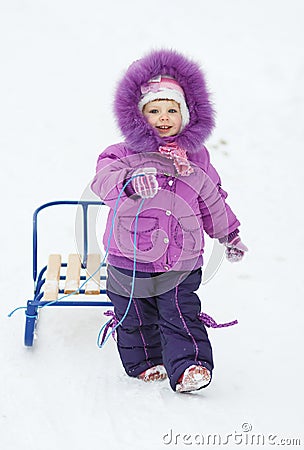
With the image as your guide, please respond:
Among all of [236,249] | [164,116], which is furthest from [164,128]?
[236,249]

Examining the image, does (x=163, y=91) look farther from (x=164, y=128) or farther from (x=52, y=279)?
(x=52, y=279)

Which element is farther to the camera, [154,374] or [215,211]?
[215,211]

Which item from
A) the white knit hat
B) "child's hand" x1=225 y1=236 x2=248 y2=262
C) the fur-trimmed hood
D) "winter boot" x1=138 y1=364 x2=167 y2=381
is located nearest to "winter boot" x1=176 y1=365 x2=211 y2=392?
"winter boot" x1=138 y1=364 x2=167 y2=381

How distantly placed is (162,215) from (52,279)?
2.09ft

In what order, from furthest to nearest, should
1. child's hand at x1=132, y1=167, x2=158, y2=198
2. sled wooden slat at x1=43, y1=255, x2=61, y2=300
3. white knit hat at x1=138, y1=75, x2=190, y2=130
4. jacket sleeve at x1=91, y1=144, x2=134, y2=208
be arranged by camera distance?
sled wooden slat at x1=43, y1=255, x2=61, y2=300
white knit hat at x1=138, y1=75, x2=190, y2=130
jacket sleeve at x1=91, y1=144, x2=134, y2=208
child's hand at x1=132, y1=167, x2=158, y2=198

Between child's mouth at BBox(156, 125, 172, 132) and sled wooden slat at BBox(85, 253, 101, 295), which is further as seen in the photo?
sled wooden slat at BBox(85, 253, 101, 295)

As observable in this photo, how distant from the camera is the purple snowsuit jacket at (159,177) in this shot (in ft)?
7.82

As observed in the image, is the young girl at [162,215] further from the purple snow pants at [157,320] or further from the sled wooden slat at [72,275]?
the sled wooden slat at [72,275]

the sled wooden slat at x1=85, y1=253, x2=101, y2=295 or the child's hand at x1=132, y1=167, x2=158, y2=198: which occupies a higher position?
the child's hand at x1=132, y1=167, x2=158, y2=198

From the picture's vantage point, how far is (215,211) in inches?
102

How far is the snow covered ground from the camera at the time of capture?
7.41 ft

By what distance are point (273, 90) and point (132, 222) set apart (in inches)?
132

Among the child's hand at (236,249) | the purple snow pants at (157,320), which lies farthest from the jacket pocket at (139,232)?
the child's hand at (236,249)

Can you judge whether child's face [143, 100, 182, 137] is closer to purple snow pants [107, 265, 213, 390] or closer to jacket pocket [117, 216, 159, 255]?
jacket pocket [117, 216, 159, 255]
